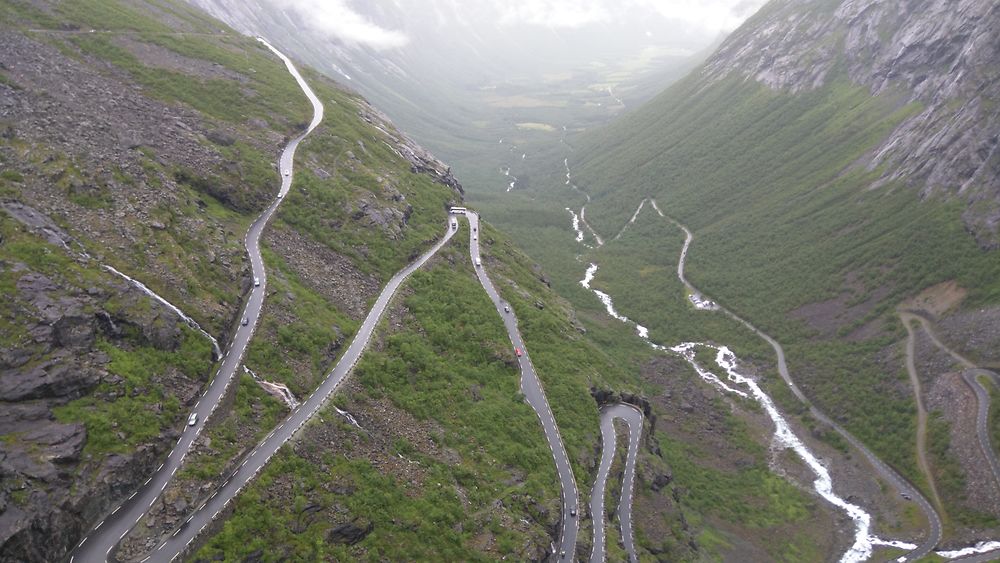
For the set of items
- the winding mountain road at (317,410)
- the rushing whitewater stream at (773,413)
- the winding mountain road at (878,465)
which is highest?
the winding mountain road at (878,465)

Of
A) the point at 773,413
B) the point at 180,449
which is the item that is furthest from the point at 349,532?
the point at 773,413

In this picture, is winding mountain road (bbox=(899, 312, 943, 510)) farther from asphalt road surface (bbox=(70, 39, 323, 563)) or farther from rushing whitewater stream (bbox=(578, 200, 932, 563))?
asphalt road surface (bbox=(70, 39, 323, 563))

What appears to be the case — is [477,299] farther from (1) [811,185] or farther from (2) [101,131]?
(1) [811,185]

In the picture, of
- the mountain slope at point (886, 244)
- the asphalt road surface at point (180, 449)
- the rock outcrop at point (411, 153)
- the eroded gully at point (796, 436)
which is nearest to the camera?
the asphalt road surface at point (180, 449)

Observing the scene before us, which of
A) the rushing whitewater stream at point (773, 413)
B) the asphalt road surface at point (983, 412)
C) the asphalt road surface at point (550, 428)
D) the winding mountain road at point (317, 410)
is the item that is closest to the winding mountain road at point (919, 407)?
the asphalt road surface at point (983, 412)

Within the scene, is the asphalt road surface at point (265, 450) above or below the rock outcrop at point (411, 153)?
below

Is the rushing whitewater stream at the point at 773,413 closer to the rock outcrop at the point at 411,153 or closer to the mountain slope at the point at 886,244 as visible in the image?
the mountain slope at the point at 886,244

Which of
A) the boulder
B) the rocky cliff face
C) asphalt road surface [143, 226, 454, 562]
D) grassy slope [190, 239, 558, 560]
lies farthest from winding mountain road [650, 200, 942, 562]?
asphalt road surface [143, 226, 454, 562]
